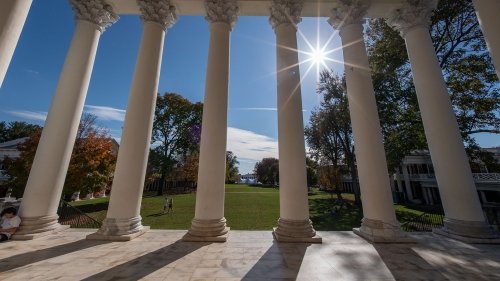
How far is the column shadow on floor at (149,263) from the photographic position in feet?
44.3

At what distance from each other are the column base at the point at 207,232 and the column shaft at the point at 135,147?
5.89m

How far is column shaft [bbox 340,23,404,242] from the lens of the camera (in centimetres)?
2181

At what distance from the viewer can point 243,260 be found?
16.5 meters

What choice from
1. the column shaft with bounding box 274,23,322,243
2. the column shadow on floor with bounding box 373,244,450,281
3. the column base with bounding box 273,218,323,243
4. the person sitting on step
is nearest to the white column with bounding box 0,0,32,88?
the person sitting on step

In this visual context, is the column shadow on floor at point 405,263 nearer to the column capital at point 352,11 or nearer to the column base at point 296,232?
the column base at point 296,232

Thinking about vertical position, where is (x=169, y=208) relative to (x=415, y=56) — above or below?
below

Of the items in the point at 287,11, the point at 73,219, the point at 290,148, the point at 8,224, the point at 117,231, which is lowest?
the point at 73,219

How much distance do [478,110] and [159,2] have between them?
57.5 meters

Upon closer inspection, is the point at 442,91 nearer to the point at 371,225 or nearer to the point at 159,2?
the point at 371,225

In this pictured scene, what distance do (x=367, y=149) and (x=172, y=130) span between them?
9961cm

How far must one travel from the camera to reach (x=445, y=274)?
46.1 feet

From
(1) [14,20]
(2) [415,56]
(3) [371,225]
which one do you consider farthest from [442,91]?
(1) [14,20]

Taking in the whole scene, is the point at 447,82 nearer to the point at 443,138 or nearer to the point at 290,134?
the point at 443,138

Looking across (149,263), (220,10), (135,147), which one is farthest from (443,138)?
(135,147)
